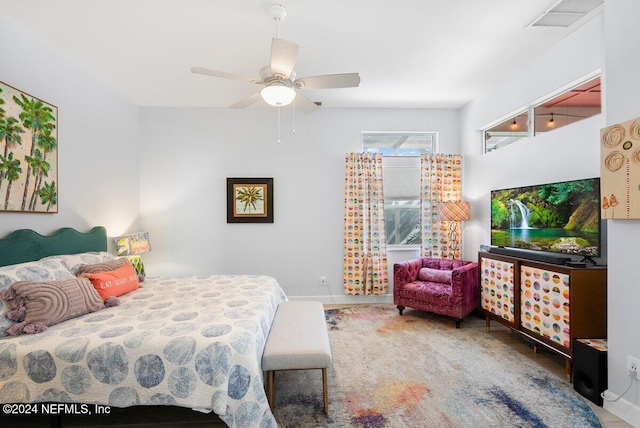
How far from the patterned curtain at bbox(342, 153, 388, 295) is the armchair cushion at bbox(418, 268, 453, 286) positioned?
61cm

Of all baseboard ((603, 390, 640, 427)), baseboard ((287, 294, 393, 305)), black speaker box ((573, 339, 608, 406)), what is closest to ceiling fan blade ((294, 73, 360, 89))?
black speaker box ((573, 339, 608, 406))

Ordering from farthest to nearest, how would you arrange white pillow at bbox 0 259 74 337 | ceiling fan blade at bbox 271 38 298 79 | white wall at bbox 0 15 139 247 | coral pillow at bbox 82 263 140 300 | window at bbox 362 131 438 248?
window at bbox 362 131 438 248 → white wall at bbox 0 15 139 247 → coral pillow at bbox 82 263 140 300 → ceiling fan blade at bbox 271 38 298 79 → white pillow at bbox 0 259 74 337

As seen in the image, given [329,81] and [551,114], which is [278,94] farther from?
[551,114]

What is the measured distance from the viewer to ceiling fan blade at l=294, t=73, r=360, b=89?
2.35 m

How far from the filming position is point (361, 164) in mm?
4391

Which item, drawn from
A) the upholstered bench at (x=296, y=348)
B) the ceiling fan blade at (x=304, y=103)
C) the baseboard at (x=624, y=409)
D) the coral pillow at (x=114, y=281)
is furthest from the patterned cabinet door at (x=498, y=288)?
the coral pillow at (x=114, y=281)

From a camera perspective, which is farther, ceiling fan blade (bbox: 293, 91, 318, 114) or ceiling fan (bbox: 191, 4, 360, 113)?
ceiling fan blade (bbox: 293, 91, 318, 114)

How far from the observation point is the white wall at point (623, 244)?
1.85 metres

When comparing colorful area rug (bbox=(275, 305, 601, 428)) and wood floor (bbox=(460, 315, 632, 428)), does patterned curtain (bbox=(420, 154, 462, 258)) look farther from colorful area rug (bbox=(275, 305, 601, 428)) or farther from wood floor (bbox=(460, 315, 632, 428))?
colorful area rug (bbox=(275, 305, 601, 428))

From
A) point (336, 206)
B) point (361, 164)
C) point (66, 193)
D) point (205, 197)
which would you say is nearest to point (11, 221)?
point (66, 193)

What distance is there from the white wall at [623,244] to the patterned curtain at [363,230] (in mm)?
2620

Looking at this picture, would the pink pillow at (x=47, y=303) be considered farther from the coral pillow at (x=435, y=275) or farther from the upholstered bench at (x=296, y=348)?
the coral pillow at (x=435, y=275)

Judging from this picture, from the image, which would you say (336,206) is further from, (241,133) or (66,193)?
(66,193)

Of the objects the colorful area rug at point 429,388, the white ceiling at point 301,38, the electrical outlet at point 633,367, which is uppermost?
the white ceiling at point 301,38
